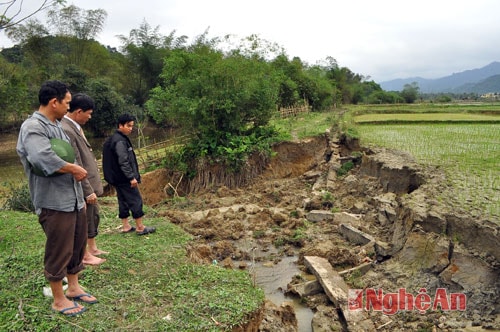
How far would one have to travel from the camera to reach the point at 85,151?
4613mm

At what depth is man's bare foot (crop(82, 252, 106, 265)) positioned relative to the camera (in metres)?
4.59

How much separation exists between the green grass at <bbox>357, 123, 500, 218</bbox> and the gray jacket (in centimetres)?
587

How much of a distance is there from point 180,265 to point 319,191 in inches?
283

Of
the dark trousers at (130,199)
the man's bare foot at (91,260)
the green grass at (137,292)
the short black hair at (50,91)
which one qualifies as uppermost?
the short black hair at (50,91)

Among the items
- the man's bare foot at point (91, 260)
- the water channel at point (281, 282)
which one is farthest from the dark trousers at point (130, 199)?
the water channel at point (281, 282)

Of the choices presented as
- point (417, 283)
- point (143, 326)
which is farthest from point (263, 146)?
point (143, 326)

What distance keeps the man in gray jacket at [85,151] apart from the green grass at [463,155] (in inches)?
227

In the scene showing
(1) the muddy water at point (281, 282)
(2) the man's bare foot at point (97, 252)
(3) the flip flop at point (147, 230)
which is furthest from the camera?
(3) the flip flop at point (147, 230)

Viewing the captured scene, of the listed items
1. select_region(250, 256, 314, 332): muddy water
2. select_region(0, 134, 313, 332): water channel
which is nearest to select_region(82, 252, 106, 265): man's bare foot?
select_region(0, 134, 313, 332): water channel

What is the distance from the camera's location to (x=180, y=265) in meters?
4.80

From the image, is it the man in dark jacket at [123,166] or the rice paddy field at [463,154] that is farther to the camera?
the rice paddy field at [463,154]

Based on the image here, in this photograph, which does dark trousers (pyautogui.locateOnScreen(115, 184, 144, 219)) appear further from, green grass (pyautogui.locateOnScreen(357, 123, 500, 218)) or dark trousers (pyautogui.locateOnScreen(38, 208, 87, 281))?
green grass (pyautogui.locateOnScreen(357, 123, 500, 218))

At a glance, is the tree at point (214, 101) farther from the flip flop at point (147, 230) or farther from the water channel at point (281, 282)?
the flip flop at point (147, 230)

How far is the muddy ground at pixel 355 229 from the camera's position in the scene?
5027mm
